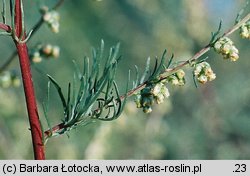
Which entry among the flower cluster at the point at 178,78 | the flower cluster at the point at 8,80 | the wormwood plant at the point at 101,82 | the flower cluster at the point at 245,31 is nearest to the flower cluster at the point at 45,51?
the flower cluster at the point at 8,80

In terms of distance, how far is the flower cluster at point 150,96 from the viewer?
1298mm

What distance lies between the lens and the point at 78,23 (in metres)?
5.05

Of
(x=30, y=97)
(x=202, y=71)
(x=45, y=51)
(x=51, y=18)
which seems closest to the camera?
(x=30, y=97)

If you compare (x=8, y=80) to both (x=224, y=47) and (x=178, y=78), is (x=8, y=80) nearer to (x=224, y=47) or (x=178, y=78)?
(x=178, y=78)

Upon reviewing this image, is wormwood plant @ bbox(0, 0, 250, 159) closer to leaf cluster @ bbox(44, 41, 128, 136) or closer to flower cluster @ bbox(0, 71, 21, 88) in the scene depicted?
leaf cluster @ bbox(44, 41, 128, 136)

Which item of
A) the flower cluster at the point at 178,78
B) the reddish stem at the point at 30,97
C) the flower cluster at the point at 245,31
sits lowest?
the reddish stem at the point at 30,97

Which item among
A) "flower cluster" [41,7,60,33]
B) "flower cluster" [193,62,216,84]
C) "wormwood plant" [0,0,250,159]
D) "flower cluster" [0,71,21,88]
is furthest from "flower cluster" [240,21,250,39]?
"flower cluster" [0,71,21,88]

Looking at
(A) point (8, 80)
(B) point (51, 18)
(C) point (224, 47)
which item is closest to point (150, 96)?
(C) point (224, 47)

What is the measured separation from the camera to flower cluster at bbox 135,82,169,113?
1298 millimetres

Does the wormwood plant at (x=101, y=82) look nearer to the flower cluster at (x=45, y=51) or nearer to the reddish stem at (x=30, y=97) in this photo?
the reddish stem at (x=30, y=97)

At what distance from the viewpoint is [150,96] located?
1.32m

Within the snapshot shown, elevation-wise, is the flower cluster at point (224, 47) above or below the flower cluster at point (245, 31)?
below

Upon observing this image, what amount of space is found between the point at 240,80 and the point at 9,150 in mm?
1690

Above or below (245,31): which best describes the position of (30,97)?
below
